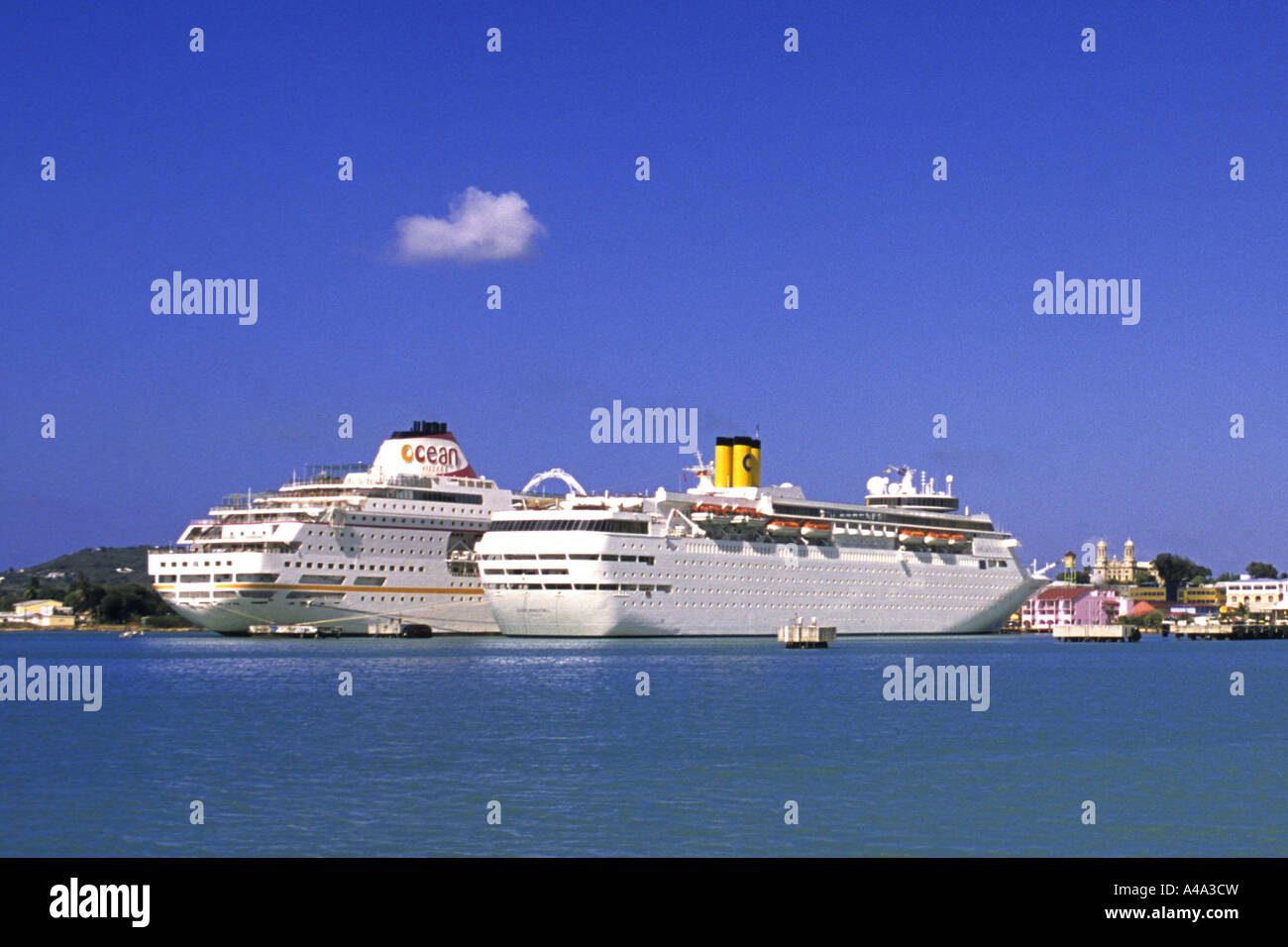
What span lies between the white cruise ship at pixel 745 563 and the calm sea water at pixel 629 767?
70.9 ft

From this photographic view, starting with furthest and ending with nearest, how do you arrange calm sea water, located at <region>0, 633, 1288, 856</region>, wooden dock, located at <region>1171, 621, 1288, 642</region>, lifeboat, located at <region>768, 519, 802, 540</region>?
wooden dock, located at <region>1171, 621, 1288, 642</region> < lifeboat, located at <region>768, 519, 802, 540</region> < calm sea water, located at <region>0, 633, 1288, 856</region>

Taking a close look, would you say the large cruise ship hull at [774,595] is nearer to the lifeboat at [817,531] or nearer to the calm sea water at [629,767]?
the lifeboat at [817,531]

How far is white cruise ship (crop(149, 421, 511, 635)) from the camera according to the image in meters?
84.9

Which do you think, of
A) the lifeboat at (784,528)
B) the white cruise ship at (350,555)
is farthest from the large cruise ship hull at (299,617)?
the lifeboat at (784,528)

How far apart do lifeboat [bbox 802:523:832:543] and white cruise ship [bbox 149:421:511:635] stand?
780 inches

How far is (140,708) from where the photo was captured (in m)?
43.1

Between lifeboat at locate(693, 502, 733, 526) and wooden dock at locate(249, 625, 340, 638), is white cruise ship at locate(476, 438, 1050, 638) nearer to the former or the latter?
lifeboat at locate(693, 502, 733, 526)

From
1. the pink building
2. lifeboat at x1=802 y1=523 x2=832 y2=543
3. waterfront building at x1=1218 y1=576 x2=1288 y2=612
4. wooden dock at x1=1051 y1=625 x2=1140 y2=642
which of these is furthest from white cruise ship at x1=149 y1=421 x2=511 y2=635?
waterfront building at x1=1218 y1=576 x2=1288 y2=612

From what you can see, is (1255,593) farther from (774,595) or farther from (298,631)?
(298,631)
